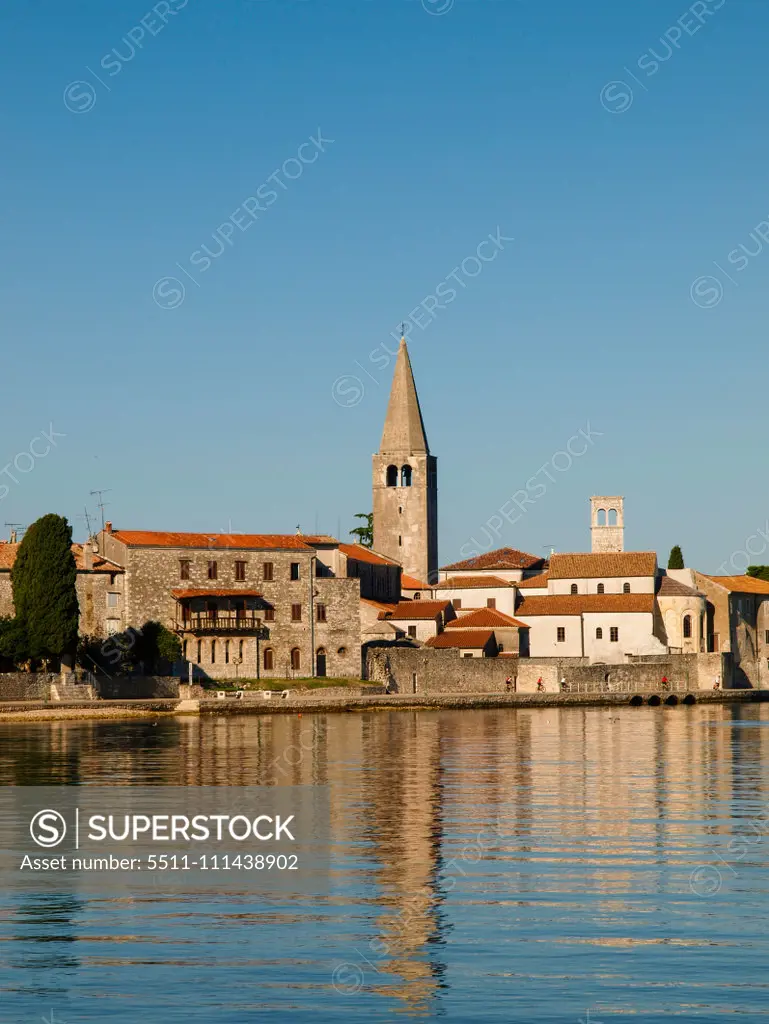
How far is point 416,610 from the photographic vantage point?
285ft

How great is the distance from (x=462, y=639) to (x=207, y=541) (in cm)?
1516

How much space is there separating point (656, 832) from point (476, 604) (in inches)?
2686

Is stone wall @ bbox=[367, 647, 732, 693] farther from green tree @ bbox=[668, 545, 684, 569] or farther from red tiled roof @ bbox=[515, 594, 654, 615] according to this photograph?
green tree @ bbox=[668, 545, 684, 569]

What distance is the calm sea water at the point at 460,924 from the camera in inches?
593

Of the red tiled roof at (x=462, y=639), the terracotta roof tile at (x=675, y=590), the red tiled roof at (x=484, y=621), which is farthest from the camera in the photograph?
the terracotta roof tile at (x=675, y=590)

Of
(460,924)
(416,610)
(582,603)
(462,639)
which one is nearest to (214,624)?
(416,610)

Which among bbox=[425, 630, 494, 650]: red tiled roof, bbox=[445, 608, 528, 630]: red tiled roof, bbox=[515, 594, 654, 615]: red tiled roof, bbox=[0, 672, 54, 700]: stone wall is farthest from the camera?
bbox=[515, 594, 654, 615]: red tiled roof

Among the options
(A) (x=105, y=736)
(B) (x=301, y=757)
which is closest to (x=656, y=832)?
(B) (x=301, y=757)

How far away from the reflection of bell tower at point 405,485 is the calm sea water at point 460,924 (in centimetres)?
7027

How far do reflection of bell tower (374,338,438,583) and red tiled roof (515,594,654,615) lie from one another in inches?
610

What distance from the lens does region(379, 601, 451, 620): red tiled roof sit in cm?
8628

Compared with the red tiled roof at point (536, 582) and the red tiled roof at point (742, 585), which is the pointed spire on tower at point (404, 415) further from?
the red tiled roof at point (742, 585)

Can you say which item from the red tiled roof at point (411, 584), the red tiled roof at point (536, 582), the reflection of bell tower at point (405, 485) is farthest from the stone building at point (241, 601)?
the reflection of bell tower at point (405, 485)

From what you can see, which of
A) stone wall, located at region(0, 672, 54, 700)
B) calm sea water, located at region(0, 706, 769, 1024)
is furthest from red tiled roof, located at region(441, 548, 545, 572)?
calm sea water, located at region(0, 706, 769, 1024)
